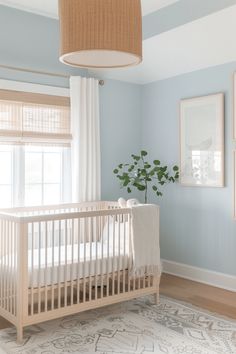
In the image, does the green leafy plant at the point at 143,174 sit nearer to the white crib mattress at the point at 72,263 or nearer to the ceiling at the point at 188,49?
the ceiling at the point at 188,49

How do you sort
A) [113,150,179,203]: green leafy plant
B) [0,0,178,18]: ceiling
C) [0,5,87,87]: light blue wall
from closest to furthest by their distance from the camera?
1. [0,0,178,18]: ceiling
2. [0,5,87,87]: light blue wall
3. [113,150,179,203]: green leafy plant

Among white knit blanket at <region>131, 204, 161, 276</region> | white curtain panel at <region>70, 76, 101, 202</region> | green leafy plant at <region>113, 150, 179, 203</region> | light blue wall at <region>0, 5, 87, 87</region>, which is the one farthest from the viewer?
green leafy plant at <region>113, 150, 179, 203</region>

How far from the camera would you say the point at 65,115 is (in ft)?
13.5

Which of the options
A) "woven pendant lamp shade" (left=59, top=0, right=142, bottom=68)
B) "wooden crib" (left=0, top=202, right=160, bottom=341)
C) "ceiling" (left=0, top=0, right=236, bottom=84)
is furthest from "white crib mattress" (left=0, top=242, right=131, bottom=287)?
"ceiling" (left=0, top=0, right=236, bottom=84)

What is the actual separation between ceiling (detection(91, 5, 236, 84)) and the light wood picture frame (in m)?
0.34

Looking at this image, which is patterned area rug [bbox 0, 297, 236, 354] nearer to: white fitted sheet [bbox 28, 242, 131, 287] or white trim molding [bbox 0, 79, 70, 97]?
white fitted sheet [bbox 28, 242, 131, 287]

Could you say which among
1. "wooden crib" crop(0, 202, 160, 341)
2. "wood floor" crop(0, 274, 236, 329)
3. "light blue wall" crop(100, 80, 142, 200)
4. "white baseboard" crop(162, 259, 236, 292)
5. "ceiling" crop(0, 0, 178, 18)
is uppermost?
"ceiling" crop(0, 0, 178, 18)

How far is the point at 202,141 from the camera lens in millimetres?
4145

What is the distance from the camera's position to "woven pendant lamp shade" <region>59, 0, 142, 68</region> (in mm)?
1854

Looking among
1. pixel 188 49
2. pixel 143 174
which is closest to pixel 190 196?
pixel 143 174

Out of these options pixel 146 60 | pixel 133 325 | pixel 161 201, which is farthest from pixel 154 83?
pixel 133 325

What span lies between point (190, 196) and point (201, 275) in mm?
789

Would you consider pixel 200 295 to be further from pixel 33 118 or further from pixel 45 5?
pixel 45 5

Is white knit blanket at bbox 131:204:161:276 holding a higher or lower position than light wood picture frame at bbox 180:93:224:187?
lower
